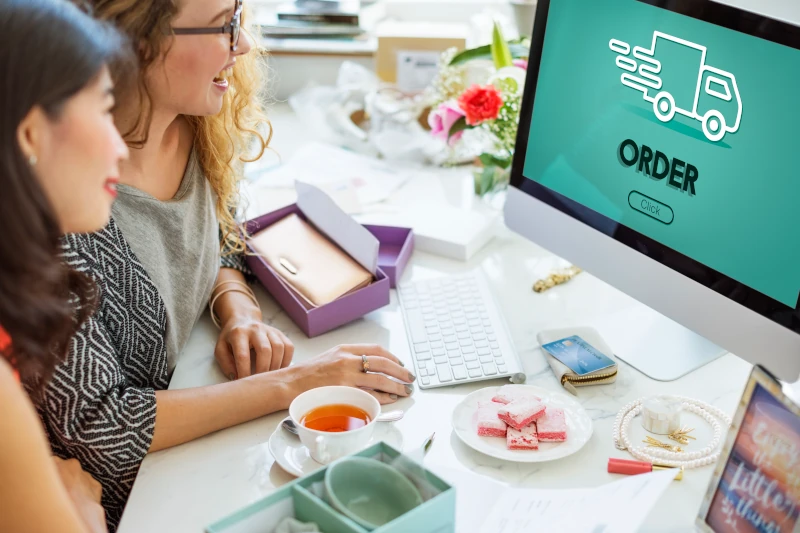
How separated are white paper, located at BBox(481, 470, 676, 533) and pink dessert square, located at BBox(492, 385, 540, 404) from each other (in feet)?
0.61

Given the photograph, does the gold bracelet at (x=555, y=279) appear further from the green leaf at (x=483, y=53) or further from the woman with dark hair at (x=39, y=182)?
the woman with dark hair at (x=39, y=182)

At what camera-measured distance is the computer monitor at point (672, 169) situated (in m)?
1.03

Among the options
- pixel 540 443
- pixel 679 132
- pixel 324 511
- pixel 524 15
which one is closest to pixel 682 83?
pixel 679 132

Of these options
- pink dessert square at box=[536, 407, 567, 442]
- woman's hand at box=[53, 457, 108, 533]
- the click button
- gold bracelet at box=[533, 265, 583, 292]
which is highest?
the click button

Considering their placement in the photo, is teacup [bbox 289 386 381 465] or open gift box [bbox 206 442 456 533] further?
teacup [bbox 289 386 381 465]

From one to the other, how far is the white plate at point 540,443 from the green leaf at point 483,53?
975 millimetres

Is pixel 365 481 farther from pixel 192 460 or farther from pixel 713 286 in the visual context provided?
pixel 713 286

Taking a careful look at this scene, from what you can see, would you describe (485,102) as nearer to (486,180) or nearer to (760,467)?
(486,180)

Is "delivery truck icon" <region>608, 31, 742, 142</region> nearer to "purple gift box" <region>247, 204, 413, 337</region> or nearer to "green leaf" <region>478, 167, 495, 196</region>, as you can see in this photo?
"purple gift box" <region>247, 204, 413, 337</region>

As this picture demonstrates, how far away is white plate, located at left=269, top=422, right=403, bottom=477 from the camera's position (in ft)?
3.38

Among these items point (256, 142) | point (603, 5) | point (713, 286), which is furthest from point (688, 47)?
point (256, 142)

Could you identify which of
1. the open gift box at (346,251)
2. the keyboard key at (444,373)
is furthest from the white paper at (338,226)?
the keyboard key at (444,373)

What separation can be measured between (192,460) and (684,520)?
23.8 inches

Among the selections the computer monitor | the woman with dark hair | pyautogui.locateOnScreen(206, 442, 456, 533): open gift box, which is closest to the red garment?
the woman with dark hair
